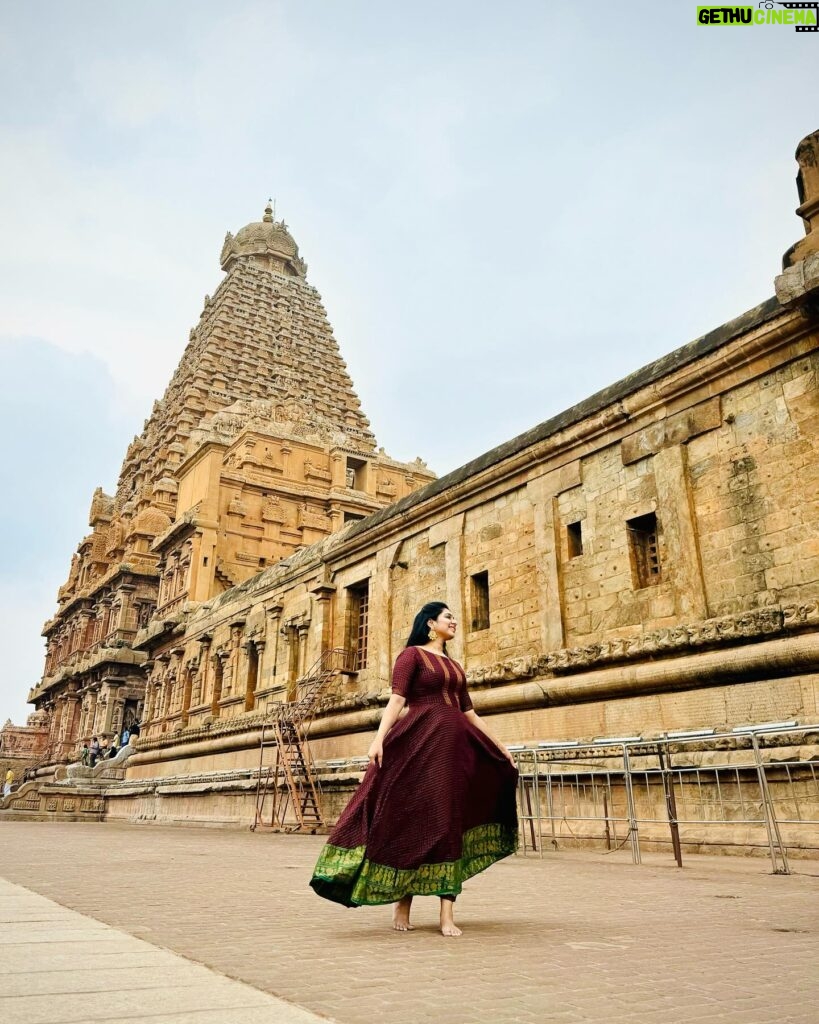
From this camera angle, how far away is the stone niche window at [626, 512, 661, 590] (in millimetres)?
10898

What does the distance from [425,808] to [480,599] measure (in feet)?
30.9

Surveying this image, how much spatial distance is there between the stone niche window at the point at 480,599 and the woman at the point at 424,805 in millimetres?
8744

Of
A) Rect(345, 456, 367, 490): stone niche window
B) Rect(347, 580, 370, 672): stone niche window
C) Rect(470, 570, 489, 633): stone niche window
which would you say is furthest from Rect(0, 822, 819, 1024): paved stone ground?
Rect(345, 456, 367, 490): stone niche window

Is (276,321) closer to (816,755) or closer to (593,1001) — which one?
(816,755)

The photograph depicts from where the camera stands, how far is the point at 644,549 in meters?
11.1

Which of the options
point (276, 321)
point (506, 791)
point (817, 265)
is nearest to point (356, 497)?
point (276, 321)

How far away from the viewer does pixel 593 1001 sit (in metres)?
Answer: 2.70

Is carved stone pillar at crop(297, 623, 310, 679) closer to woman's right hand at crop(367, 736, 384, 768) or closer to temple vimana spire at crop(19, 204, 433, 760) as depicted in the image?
temple vimana spire at crop(19, 204, 433, 760)

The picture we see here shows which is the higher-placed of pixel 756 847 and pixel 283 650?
pixel 283 650

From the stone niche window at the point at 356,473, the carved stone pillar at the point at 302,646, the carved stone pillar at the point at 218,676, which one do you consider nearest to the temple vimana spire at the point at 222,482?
the stone niche window at the point at 356,473

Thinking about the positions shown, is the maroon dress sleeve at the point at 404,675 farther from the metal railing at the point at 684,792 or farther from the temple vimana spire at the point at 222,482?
the temple vimana spire at the point at 222,482

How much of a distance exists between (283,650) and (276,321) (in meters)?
42.9

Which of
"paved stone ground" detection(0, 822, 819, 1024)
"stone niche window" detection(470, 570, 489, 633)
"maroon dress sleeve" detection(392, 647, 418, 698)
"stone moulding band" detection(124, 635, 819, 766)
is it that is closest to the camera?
"paved stone ground" detection(0, 822, 819, 1024)

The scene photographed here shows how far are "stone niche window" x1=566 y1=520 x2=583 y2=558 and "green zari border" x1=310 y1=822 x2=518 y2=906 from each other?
794 cm
